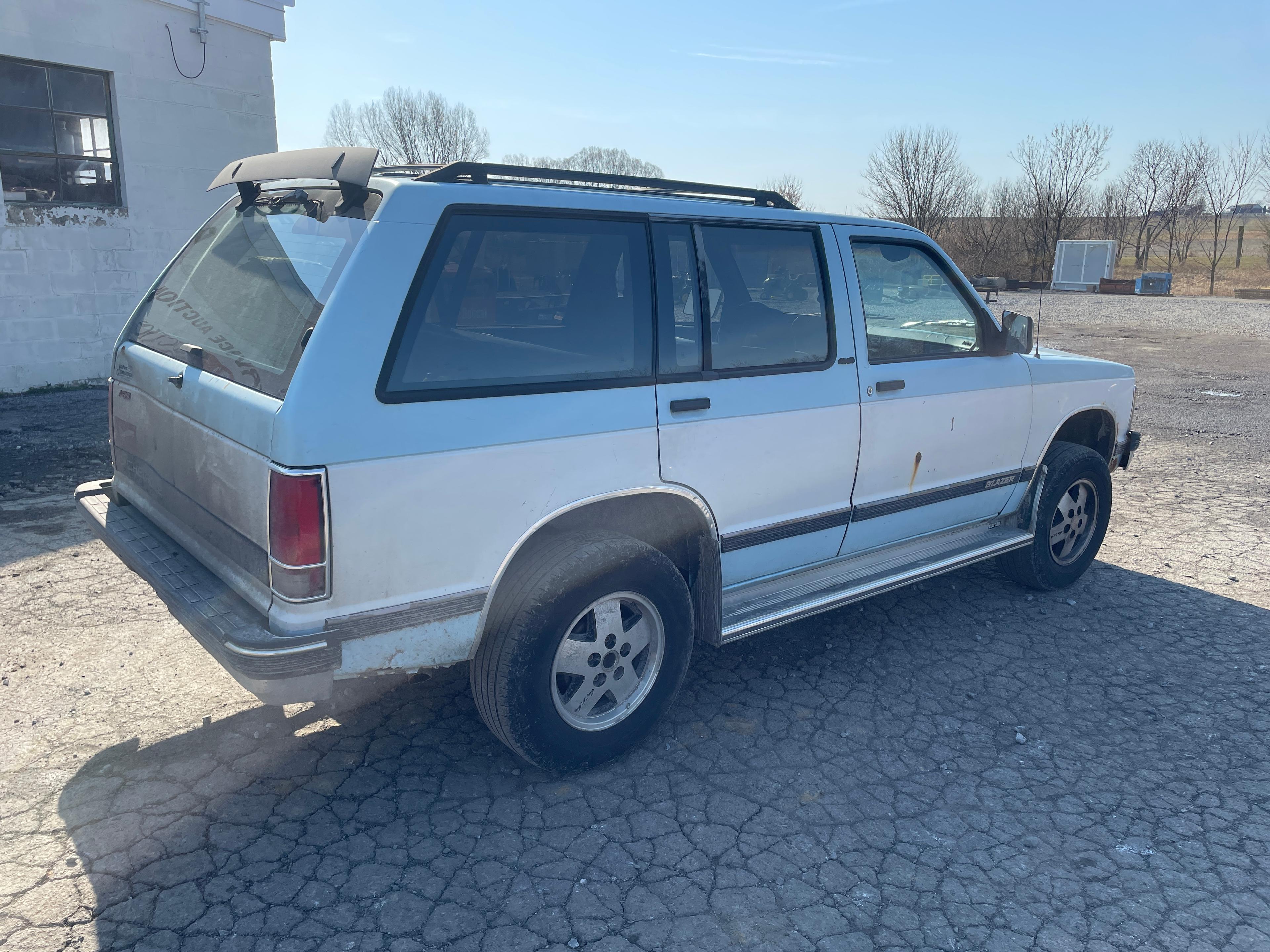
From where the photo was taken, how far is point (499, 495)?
2.80 metres

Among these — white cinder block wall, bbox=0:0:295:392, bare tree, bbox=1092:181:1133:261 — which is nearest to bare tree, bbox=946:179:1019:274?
bare tree, bbox=1092:181:1133:261

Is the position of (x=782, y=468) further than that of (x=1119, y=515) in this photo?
No

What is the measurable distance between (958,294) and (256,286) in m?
3.21

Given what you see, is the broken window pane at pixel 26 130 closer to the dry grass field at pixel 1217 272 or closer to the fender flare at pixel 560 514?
the fender flare at pixel 560 514

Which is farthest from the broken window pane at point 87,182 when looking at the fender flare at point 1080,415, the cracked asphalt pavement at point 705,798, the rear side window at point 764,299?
the fender flare at point 1080,415

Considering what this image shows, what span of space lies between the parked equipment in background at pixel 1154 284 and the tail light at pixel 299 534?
36.8m

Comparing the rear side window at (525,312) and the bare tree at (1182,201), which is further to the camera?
the bare tree at (1182,201)

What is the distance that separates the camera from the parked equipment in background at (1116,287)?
33844 mm

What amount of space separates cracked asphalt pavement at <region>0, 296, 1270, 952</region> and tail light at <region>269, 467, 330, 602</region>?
46cm

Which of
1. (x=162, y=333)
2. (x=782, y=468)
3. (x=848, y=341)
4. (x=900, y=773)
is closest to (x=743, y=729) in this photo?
(x=900, y=773)

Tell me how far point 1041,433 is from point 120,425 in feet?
14.4

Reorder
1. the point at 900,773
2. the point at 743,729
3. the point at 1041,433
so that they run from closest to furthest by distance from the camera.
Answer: the point at 900,773 → the point at 743,729 → the point at 1041,433

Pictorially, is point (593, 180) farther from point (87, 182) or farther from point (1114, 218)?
point (1114, 218)

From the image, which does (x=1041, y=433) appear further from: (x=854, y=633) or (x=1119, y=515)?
(x=1119, y=515)
